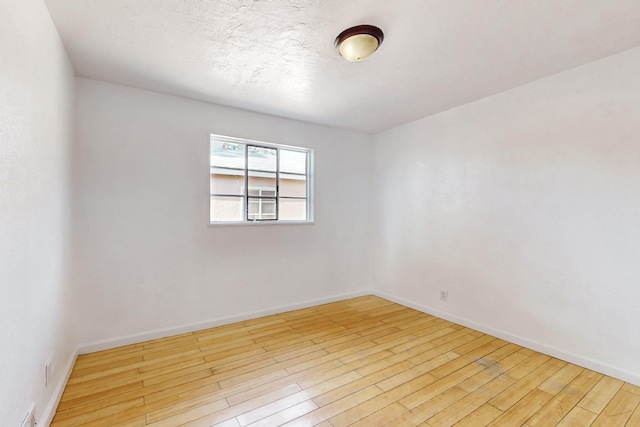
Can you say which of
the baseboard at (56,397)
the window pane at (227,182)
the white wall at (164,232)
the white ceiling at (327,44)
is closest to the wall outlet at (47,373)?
the baseboard at (56,397)

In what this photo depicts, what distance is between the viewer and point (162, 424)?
1.67 meters

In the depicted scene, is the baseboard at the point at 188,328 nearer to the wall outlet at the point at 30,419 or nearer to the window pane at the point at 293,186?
Result: the wall outlet at the point at 30,419

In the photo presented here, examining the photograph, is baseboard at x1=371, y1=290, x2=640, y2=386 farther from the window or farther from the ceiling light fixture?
the ceiling light fixture

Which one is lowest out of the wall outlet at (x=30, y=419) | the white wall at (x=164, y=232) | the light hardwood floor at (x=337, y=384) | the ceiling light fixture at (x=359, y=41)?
the light hardwood floor at (x=337, y=384)

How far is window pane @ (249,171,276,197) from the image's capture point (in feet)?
11.4

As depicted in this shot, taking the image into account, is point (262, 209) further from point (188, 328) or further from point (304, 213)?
point (188, 328)

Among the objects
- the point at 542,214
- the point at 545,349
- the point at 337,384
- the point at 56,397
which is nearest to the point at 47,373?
the point at 56,397

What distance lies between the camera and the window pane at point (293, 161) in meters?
3.72

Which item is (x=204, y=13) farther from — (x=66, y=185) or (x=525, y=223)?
(x=525, y=223)

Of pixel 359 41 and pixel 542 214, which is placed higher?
pixel 359 41

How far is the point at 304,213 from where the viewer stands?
391 cm

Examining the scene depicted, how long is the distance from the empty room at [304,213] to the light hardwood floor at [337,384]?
2 cm

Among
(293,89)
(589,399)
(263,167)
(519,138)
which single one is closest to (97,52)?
(293,89)

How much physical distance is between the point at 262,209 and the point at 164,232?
1.14 meters
